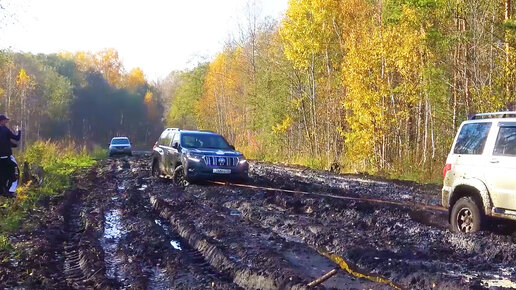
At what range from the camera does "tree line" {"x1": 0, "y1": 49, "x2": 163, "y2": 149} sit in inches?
2635

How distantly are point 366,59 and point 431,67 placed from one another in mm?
4426

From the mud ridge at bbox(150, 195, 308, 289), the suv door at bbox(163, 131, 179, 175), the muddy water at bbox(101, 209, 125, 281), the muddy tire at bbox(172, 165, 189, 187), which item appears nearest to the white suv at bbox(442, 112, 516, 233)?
the mud ridge at bbox(150, 195, 308, 289)

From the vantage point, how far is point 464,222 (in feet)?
30.8

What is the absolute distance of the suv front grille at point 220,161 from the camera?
56.6 ft

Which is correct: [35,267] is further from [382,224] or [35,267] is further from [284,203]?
[284,203]

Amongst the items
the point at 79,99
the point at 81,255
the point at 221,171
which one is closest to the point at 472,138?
the point at 81,255

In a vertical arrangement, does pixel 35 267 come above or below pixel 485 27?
below

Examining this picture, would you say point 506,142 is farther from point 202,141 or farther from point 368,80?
point 368,80

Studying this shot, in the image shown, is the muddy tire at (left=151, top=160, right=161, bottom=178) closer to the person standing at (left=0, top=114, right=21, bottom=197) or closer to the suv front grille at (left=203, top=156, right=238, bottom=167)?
the suv front grille at (left=203, top=156, right=238, bottom=167)

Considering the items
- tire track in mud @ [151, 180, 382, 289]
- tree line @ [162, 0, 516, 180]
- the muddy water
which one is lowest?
the muddy water

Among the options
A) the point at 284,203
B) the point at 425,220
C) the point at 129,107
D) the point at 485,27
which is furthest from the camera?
the point at 129,107

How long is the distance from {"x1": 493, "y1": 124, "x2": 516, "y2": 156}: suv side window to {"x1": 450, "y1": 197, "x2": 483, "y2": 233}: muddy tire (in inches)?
38.1

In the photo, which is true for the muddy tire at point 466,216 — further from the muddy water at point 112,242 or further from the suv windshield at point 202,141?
the suv windshield at point 202,141

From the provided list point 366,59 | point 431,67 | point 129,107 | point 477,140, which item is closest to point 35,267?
point 477,140
